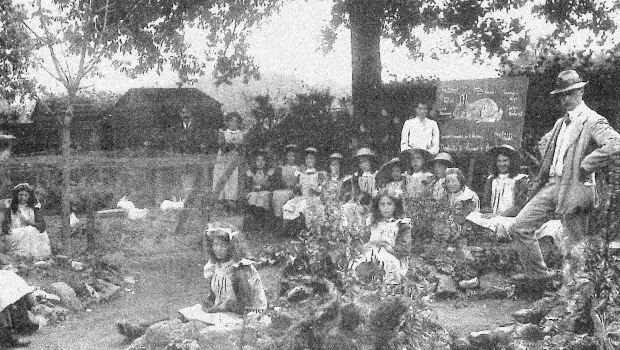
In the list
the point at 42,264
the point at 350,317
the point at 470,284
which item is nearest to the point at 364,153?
the point at 470,284

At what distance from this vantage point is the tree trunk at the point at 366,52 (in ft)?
24.3

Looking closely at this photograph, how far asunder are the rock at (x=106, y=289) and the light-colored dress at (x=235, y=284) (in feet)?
4.55

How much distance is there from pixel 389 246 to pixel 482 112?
2.63 metres

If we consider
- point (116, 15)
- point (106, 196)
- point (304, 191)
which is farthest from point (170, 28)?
point (304, 191)

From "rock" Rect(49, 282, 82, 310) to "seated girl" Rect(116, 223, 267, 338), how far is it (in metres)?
0.87

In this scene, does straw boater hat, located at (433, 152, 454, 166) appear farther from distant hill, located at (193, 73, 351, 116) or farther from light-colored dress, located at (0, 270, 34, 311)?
light-colored dress, located at (0, 270, 34, 311)

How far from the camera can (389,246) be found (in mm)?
5953

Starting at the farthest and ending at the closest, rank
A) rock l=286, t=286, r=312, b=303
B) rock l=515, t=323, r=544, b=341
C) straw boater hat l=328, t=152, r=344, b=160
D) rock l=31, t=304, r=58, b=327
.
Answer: straw boater hat l=328, t=152, r=344, b=160 → rock l=31, t=304, r=58, b=327 → rock l=286, t=286, r=312, b=303 → rock l=515, t=323, r=544, b=341

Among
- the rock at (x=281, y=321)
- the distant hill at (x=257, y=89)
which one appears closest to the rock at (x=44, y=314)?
the rock at (x=281, y=321)

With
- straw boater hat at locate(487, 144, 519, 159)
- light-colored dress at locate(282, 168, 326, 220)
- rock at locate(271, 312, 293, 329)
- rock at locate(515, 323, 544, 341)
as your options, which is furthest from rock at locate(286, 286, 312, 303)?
straw boater hat at locate(487, 144, 519, 159)

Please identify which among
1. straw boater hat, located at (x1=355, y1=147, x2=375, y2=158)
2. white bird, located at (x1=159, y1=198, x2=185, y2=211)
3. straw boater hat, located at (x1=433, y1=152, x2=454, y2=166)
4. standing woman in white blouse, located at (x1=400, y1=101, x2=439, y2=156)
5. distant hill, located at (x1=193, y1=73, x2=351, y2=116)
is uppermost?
distant hill, located at (x1=193, y1=73, x2=351, y2=116)

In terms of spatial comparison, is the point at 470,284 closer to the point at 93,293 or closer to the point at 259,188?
the point at 259,188

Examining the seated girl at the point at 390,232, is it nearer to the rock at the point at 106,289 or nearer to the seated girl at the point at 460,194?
the seated girl at the point at 460,194

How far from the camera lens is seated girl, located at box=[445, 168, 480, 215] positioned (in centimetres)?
750
